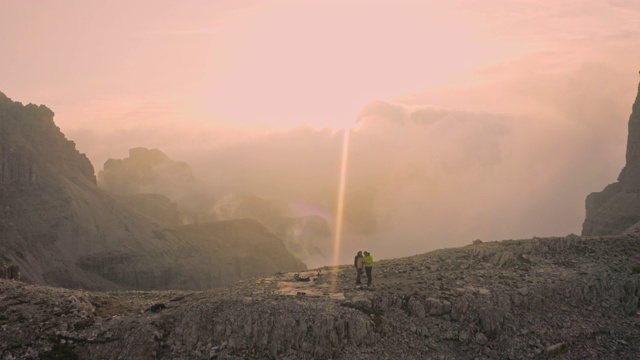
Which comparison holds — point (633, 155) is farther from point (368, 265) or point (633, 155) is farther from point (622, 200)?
point (368, 265)

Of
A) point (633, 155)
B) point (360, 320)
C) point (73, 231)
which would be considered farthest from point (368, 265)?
point (73, 231)

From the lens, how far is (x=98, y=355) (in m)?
26.3

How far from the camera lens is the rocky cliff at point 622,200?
104750 millimetres

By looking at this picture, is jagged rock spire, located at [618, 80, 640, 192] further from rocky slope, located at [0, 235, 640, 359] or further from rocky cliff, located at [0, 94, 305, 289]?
rocky cliff, located at [0, 94, 305, 289]

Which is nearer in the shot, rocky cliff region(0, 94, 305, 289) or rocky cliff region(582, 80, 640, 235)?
rocky cliff region(582, 80, 640, 235)

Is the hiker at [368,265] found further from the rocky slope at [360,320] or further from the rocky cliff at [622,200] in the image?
the rocky cliff at [622,200]

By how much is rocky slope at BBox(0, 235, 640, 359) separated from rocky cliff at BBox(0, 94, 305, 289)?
9713 cm

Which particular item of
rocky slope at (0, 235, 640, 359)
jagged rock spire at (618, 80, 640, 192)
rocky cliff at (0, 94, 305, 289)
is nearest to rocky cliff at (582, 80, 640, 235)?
jagged rock spire at (618, 80, 640, 192)

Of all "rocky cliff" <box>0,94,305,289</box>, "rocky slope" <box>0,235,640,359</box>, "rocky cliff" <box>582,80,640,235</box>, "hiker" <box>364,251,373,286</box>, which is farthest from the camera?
"rocky cliff" <box>0,94,305,289</box>

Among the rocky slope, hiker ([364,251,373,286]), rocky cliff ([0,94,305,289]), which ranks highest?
rocky cliff ([0,94,305,289])

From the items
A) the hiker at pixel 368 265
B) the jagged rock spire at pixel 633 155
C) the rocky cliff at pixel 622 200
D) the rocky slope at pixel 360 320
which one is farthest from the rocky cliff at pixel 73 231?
the jagged rock spire at pixel 633 155

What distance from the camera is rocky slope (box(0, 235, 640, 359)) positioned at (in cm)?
2638

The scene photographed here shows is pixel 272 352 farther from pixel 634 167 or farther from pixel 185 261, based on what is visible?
pixel 185 261

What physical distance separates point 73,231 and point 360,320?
478 feet
